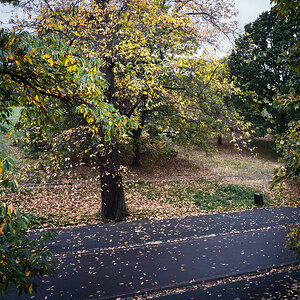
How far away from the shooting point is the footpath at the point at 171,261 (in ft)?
20.9

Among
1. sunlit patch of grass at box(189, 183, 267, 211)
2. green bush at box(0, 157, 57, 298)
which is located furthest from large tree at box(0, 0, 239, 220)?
green bush at box(0, 157, 57, 298)

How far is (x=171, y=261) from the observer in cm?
785

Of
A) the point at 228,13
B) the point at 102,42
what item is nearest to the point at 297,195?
the point at 228,13

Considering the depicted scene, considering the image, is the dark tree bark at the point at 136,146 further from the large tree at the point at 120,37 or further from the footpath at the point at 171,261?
the footpath at the point at 171,261

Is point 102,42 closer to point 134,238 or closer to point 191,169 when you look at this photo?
point 134,238

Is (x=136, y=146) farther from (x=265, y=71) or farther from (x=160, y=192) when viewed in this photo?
(x=265, y=71)

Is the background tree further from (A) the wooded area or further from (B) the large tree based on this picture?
(B) the large tree

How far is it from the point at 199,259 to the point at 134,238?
242 centimetres

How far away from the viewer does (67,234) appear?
1004cm

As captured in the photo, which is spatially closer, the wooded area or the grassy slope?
the wooded area

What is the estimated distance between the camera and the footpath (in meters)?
6.38

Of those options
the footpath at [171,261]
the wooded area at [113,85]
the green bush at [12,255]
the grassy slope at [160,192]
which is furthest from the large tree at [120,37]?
the green bush at [12,255]

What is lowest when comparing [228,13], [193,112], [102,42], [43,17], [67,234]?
[67,234]

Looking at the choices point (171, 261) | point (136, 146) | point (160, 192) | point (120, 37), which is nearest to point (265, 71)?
point (136, 146)
